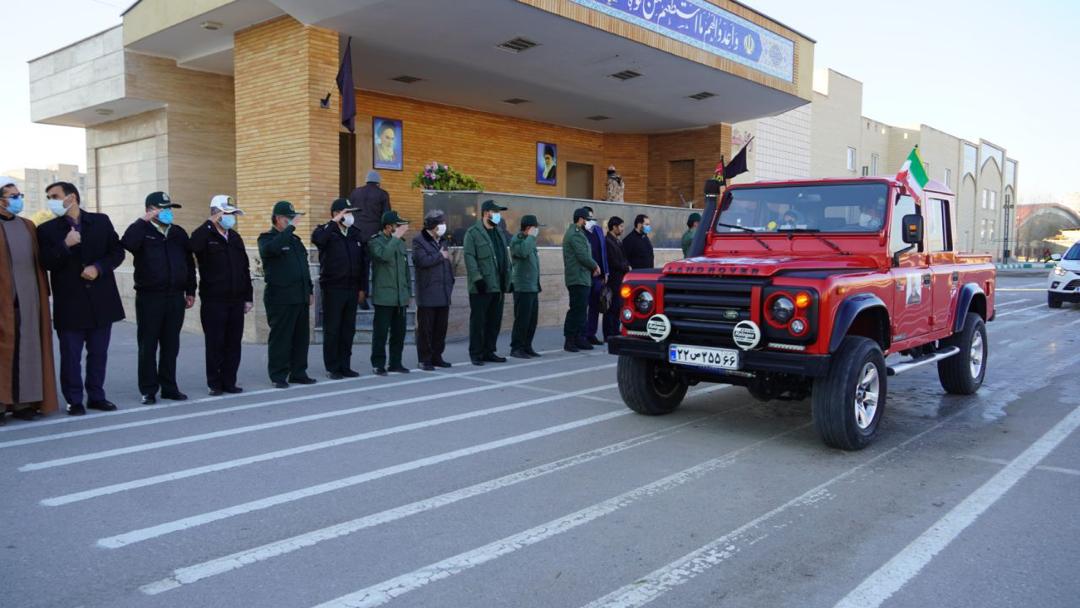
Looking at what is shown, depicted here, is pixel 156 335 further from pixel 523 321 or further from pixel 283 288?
pixel 523 321

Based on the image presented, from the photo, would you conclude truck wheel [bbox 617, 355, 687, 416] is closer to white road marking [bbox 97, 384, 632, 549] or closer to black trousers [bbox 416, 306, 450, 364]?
white road marking [bbox 97, 384, 632, 549]

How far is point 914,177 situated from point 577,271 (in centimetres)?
484

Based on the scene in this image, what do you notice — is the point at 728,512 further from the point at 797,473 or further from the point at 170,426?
the point at 170,426

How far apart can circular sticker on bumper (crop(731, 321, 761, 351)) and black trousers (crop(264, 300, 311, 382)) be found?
4.85m

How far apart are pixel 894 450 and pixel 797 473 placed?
113 cm

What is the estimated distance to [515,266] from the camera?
1070 centimetres

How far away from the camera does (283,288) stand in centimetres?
834

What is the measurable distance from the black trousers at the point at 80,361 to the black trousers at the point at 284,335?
160cm

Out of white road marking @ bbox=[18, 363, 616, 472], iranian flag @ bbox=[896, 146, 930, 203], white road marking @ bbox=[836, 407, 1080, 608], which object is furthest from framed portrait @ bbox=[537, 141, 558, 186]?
white road marking @ bbox=[836, 407, 1080, 608]

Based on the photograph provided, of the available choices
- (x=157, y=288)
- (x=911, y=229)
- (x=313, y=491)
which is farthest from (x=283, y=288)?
(x=911, y=229)

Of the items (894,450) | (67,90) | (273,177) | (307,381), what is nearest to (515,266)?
(307,381)

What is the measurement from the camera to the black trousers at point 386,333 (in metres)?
9.23

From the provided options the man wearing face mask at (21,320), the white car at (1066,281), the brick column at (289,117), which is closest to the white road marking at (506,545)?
the man wearing face mask at (21,320)

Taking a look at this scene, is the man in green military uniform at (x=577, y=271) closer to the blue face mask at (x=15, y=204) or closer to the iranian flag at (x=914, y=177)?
the iranian flag at (x=914, y=177)
